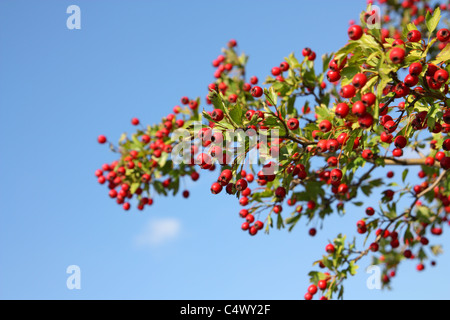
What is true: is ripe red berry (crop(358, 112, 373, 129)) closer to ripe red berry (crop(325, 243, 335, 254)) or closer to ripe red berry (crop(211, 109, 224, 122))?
ripe red berry (crop(211, 109, 224, 122))

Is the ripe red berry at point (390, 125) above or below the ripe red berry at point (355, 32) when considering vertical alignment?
below

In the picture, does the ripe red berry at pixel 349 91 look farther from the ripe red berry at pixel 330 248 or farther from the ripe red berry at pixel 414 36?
the ripe red berry at pixel 330 248

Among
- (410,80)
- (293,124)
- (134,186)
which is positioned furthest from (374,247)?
(134,186)

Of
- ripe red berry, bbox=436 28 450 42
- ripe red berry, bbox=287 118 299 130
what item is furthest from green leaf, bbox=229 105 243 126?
ripe red berry, bbox=436 28 450 42

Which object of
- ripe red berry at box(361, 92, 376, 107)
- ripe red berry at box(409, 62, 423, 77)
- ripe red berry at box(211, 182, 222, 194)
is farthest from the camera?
ripe red berry at box(211, 182, 222, 194)

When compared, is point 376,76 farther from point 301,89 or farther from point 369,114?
point 301,89

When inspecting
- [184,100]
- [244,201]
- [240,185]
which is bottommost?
[244,201]

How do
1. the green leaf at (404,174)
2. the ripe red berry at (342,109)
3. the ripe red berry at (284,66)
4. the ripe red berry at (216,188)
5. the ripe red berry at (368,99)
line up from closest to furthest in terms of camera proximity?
1. the ripe red berry at (368,99)
2. the ripe red berry at (342,109)
3. the ripe red berry at (216,188)
4. the ripe red berry at (284,66)
5. the green leaf at (404,174)

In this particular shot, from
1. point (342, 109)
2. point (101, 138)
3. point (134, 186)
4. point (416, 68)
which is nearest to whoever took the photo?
point (416, 68)

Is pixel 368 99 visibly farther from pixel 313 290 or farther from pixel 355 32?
pixel 313 290

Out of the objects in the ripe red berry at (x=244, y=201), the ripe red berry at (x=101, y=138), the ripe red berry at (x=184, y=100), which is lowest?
the ripe red berry at (x=244, y=201)

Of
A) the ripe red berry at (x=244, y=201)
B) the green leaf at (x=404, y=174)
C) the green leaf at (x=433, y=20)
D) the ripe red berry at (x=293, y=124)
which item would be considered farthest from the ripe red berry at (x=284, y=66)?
the green leaf at (x=433, y=20)

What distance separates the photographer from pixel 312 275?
5.71m
